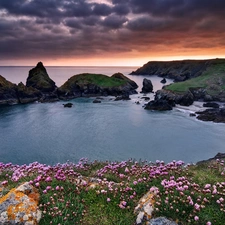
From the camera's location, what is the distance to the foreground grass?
6.49 m

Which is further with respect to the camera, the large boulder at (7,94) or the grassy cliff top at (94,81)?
the grassy cliff top at (94,81)

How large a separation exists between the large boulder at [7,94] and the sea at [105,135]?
1344 centimetres

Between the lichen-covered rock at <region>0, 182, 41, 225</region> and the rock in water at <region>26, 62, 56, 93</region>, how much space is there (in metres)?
113

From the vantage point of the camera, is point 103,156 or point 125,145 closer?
point 103,156

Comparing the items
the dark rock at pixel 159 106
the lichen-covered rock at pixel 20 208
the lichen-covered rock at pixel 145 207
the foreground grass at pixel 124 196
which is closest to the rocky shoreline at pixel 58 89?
the dark rock at pixel 159 106

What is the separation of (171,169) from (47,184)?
4505mm

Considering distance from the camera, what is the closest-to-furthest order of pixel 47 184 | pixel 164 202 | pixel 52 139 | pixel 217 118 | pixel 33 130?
pixel 164 202 < pixel 47 184 < pixel 52 139 < pixel 33 130 < pixel 217 118

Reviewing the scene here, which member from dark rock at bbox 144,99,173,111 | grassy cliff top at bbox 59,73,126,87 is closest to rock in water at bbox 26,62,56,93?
grassy cliff top at bbox 59,73,126,87

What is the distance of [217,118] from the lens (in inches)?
2441

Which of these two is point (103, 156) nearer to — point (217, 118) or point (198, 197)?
point (198, 197)

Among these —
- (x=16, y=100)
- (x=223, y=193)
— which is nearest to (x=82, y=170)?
(x=223, y=193)

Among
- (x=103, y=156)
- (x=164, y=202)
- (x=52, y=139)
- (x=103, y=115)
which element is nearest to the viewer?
(x=164, y=202)

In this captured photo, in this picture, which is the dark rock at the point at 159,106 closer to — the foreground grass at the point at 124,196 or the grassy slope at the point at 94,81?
the grassy slope at the point at 94,81

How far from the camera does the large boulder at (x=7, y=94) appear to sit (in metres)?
93.9
